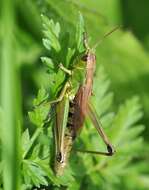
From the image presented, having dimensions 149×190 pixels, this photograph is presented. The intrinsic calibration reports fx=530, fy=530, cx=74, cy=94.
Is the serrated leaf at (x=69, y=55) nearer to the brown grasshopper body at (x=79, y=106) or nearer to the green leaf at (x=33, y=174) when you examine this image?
the brown grasshopper body at (x=79, y=106)

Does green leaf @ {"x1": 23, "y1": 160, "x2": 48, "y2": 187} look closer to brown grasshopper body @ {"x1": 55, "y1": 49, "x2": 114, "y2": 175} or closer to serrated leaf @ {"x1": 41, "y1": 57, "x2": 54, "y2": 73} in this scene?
brown grasshopper body @ {"x1": 55, "y1": 49, "x2": 114, "y2": 175}

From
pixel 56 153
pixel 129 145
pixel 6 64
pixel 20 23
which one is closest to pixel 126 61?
pixel 20 23

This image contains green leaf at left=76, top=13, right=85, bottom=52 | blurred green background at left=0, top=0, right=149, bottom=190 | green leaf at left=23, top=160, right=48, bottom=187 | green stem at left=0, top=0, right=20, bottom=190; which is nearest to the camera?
green stem at left=0, top=0, right=20, bottom=190

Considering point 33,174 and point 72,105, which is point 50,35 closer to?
point 72,105

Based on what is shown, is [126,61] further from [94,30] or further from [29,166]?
[29,166]

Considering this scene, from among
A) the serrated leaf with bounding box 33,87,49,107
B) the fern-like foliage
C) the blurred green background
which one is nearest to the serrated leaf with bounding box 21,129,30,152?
the fern-like foliage

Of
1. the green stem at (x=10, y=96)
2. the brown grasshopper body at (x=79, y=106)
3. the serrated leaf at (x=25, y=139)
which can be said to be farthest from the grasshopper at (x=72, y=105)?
the green stem at (x=10, y=96)
